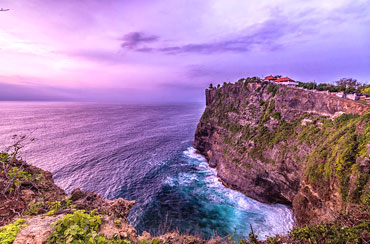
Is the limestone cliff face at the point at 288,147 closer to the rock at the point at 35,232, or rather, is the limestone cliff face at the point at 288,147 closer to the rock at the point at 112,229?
the rock at the point at 112,229

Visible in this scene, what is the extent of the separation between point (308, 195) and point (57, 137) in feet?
231

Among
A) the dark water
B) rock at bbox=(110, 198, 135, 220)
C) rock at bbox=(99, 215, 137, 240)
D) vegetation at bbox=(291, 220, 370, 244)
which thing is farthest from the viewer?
the dark water

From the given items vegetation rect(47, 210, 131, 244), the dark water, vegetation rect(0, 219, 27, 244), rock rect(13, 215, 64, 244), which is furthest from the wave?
vegetation rect(0, 219, 27, 244)

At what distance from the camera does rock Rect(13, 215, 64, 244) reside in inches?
196

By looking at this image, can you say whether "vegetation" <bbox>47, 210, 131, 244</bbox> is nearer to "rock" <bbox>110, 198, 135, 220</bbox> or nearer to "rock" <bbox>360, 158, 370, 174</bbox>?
"rock" <bbox>110, 198, 135, 220</bbox>

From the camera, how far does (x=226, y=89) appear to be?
5028 centimetres

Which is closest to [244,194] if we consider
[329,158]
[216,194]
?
[216,194]

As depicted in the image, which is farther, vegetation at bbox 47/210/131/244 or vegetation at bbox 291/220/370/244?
vegetation at bbox 291/220/370/244

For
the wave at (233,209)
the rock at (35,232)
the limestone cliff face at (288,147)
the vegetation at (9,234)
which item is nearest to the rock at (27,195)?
the rock at (35,232)

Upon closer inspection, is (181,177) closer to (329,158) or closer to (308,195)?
(308,195)

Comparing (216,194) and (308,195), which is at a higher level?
(308,195)

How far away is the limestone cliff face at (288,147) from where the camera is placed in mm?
16609

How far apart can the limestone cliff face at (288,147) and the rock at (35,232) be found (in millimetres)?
16025

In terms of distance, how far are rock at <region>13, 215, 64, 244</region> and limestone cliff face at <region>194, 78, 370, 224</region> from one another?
16.0 m
